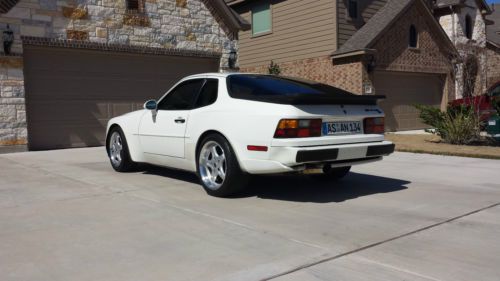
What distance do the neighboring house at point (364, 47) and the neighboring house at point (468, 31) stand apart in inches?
78.5

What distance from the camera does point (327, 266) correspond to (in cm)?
354

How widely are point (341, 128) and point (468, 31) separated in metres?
20.1

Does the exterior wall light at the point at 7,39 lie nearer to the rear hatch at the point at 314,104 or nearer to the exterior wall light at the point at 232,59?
the exterior wall light at the point at 232,59

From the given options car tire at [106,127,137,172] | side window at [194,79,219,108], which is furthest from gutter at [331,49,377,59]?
side window at [194,79,219,108]

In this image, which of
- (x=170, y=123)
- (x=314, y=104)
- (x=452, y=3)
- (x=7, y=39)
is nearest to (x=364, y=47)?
(x=452, y=3)

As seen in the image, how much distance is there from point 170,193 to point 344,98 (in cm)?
235

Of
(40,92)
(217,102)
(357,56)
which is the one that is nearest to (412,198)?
(217,102)

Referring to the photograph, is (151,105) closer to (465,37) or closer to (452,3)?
(452,3)

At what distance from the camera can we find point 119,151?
25.4 ft

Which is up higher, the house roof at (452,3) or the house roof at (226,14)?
the house roof at (452,3)

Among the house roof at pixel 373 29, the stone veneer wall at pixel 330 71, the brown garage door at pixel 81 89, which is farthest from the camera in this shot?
the stone veneer wall at pixel 330 71

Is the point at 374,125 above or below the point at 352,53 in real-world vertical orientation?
below

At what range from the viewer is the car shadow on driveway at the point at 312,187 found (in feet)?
19.7

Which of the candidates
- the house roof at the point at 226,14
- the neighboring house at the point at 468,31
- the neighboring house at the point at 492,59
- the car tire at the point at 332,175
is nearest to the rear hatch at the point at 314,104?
the car tire at the point at 332,175
